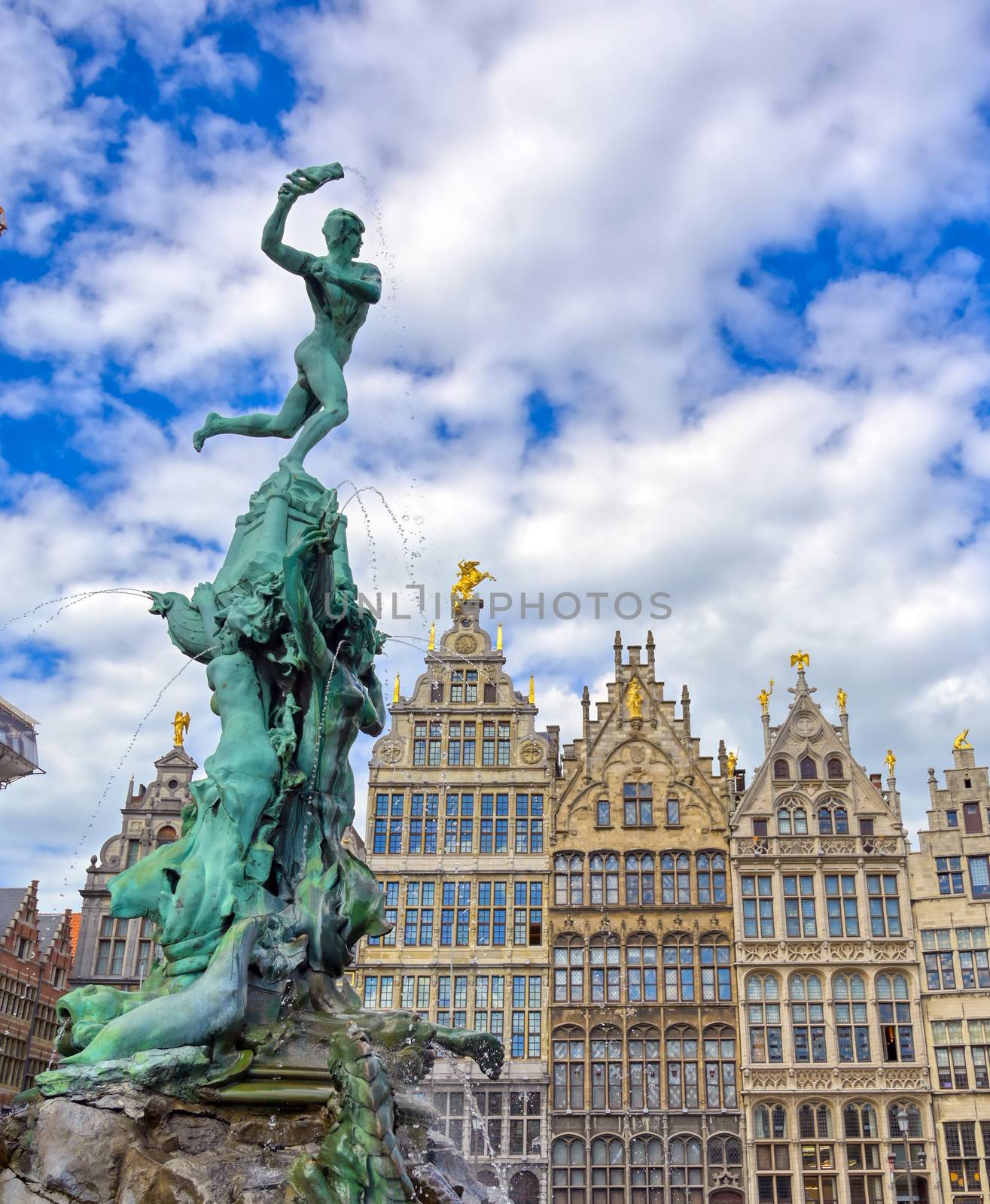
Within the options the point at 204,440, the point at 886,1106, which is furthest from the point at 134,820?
the point at 204,440

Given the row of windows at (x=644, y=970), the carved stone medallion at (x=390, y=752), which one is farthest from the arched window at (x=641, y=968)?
the carved stone medallion at (x=390, y=752)

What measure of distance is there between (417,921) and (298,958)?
87.9 ft

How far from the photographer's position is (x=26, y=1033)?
146 feet

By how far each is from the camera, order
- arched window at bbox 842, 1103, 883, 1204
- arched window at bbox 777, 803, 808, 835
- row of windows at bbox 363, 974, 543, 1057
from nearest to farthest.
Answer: arched window at bbox 842, 1103, 883, 1204, row of windows at bbox 363, 974, 543, 1057, arched window at bbox 777, 803, 808, 835

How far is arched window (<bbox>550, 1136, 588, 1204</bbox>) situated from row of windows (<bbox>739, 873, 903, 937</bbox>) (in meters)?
7.80

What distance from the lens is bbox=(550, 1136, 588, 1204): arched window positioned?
35.0 m

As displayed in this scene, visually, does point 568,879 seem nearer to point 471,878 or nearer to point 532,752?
point 471,878

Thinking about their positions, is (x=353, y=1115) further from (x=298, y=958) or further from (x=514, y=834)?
(x=514, y=834)

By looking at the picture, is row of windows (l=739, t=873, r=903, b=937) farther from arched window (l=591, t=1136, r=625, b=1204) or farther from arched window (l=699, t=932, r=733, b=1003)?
arched window (l=591, t=1136, r=625, b=1204)

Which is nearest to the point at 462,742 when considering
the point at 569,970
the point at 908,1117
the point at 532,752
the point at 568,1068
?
the point at 532,752

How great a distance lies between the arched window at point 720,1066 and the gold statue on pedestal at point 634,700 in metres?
9.87

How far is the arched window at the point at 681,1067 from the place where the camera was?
3588cm

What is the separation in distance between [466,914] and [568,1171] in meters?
7.74

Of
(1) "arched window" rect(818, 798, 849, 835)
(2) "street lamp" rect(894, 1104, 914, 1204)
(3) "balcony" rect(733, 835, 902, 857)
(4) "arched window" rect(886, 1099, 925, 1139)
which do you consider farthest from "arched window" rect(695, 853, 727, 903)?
(2) "street lamp" rect(894, 1104, 914, 1204)
